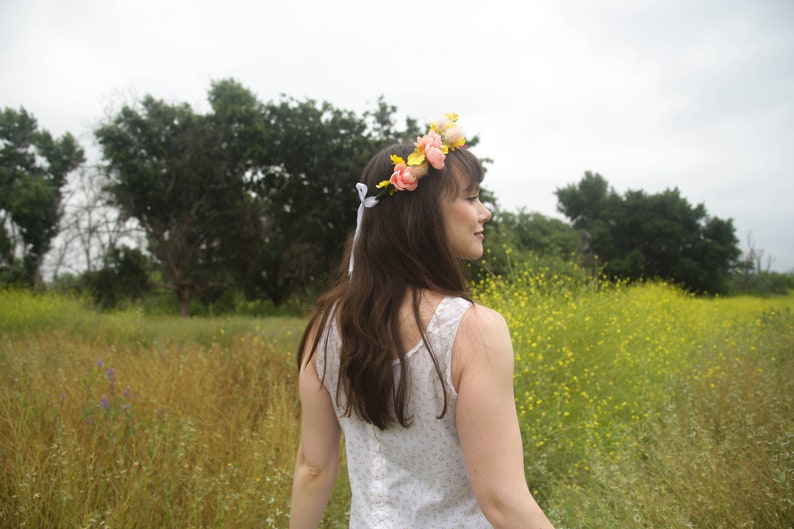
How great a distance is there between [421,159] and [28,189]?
2024 cm

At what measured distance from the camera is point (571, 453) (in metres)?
3.63

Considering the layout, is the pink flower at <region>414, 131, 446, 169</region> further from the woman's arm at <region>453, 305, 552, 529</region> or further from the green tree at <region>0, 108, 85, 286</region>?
the green tree at <region>0, 108, 85, 286</region>

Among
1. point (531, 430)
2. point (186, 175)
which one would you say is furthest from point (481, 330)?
point (186, 175)

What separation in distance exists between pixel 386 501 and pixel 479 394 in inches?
14.9

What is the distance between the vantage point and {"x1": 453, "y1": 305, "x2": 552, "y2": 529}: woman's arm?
3.17 ft

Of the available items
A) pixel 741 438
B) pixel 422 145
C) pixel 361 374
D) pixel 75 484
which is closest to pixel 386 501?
pixel 361 374

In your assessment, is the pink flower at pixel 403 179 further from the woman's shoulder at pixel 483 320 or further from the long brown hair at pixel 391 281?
the woman's shoulder at pixel 483 320

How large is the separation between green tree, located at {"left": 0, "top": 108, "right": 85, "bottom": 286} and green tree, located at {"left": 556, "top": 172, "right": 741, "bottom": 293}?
19.8 m

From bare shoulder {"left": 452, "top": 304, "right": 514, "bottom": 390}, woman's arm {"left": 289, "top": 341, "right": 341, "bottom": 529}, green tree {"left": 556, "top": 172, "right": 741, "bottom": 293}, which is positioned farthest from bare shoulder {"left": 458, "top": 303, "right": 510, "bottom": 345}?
green tree {"left": 556, "top": 172, "right": 741, "bottom": 293}

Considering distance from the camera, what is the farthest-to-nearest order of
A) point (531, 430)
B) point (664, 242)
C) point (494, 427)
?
point (664, 242) < point (531, 430) < point (494, 427)

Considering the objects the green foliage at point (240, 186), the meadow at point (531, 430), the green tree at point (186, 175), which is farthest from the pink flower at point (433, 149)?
the green tree at point (186, 175)

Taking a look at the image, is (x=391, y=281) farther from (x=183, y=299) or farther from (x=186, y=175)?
(x=183, y=299)

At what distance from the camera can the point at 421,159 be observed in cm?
113

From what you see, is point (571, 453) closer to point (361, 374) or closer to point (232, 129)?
point (361, 374)
